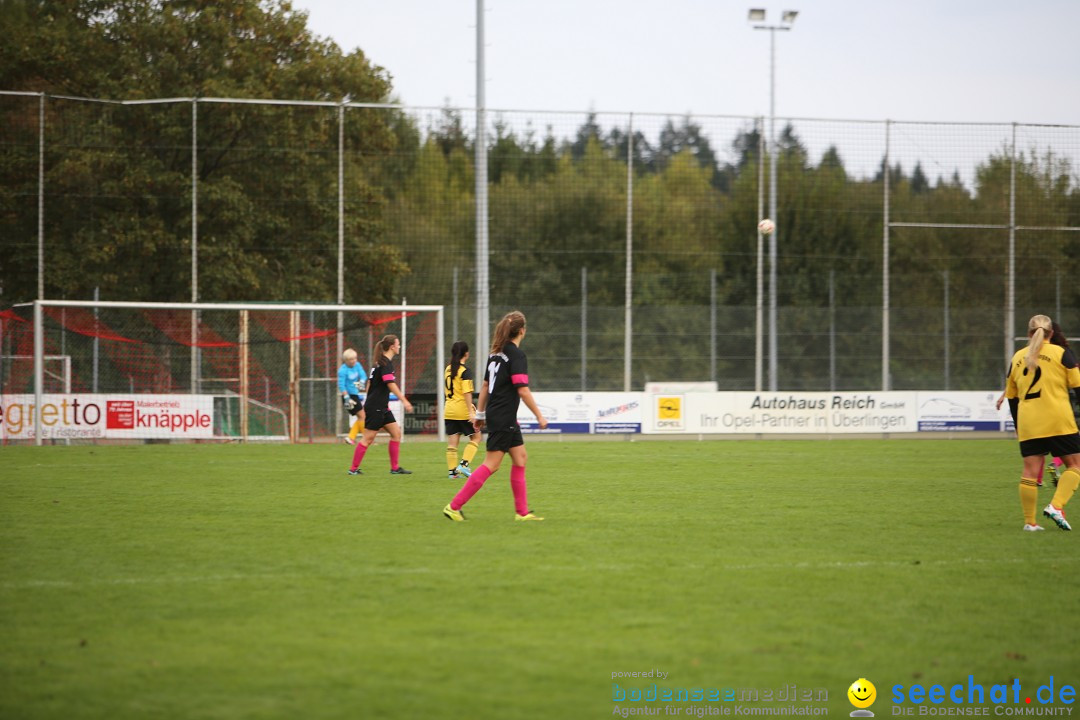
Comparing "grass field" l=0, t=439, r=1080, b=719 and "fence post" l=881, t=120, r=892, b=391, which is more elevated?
"fence post" l=881, t=120, r=892, b=391

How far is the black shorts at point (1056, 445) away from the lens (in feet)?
34.5

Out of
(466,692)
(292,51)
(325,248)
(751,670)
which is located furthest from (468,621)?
(292,51)

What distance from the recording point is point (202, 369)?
25.7m

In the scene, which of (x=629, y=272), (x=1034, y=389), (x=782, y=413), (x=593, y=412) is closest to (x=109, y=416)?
(x=593, y=412)

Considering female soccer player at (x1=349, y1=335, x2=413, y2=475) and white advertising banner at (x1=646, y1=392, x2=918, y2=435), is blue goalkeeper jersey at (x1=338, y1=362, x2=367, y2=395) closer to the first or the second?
female soccer player at (x1=349, y1=335, x2=413, y2=475)

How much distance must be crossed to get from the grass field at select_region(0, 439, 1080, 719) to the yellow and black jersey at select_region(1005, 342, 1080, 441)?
1.01 m

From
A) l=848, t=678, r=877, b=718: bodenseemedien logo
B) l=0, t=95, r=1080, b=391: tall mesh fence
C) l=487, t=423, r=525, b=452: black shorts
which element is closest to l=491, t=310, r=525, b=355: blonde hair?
l=487, t=423, r=525, b=452: black shorts

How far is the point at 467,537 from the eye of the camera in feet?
32.6

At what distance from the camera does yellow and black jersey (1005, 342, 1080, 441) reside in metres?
10.5

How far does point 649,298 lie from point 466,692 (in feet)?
87.6

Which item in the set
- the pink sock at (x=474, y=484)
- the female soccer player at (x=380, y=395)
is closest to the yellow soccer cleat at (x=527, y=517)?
the pink sock at (x=474, y=484)

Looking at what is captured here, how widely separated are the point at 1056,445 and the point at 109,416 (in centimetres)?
1973

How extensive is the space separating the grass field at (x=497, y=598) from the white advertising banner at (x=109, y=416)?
10.2m

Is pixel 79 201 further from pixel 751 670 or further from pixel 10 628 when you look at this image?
pixel 751 670
